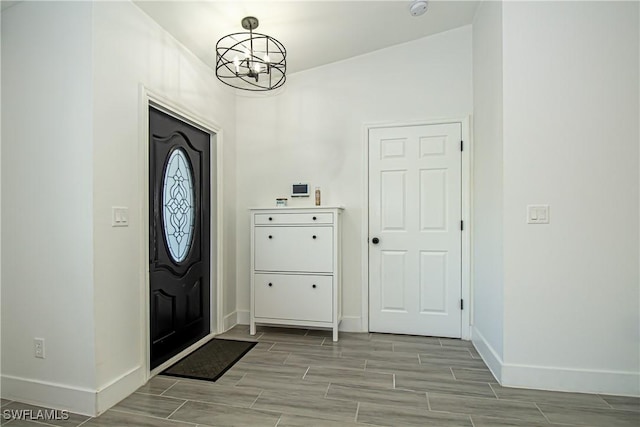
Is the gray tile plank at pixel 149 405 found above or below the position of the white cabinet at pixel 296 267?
below

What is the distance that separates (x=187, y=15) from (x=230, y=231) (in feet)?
6.36

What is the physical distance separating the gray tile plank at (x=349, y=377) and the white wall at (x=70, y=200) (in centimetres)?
118

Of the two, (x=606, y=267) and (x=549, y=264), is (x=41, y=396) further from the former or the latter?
(x=606, y=267)

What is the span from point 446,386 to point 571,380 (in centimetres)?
78

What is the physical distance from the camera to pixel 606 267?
2143mm

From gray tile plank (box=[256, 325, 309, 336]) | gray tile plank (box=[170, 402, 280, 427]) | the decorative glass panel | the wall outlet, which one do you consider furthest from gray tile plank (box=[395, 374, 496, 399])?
the wall outlet

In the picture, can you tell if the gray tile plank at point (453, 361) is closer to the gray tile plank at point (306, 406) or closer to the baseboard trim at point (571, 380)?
the baseboard trim at point (571, 380)

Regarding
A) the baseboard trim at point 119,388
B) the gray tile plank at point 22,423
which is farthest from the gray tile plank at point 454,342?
the gray tile plank at point 22,423

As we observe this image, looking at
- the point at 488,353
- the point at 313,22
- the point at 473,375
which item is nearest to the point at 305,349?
the point at 473,375

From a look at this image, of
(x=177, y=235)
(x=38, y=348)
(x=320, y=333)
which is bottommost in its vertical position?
(x=320, y=333)

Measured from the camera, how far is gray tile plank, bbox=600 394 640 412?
1.98 metres

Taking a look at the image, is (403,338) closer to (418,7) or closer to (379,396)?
(379,396)

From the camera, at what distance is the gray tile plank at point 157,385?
2.19 metres

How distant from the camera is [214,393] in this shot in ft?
7.07
